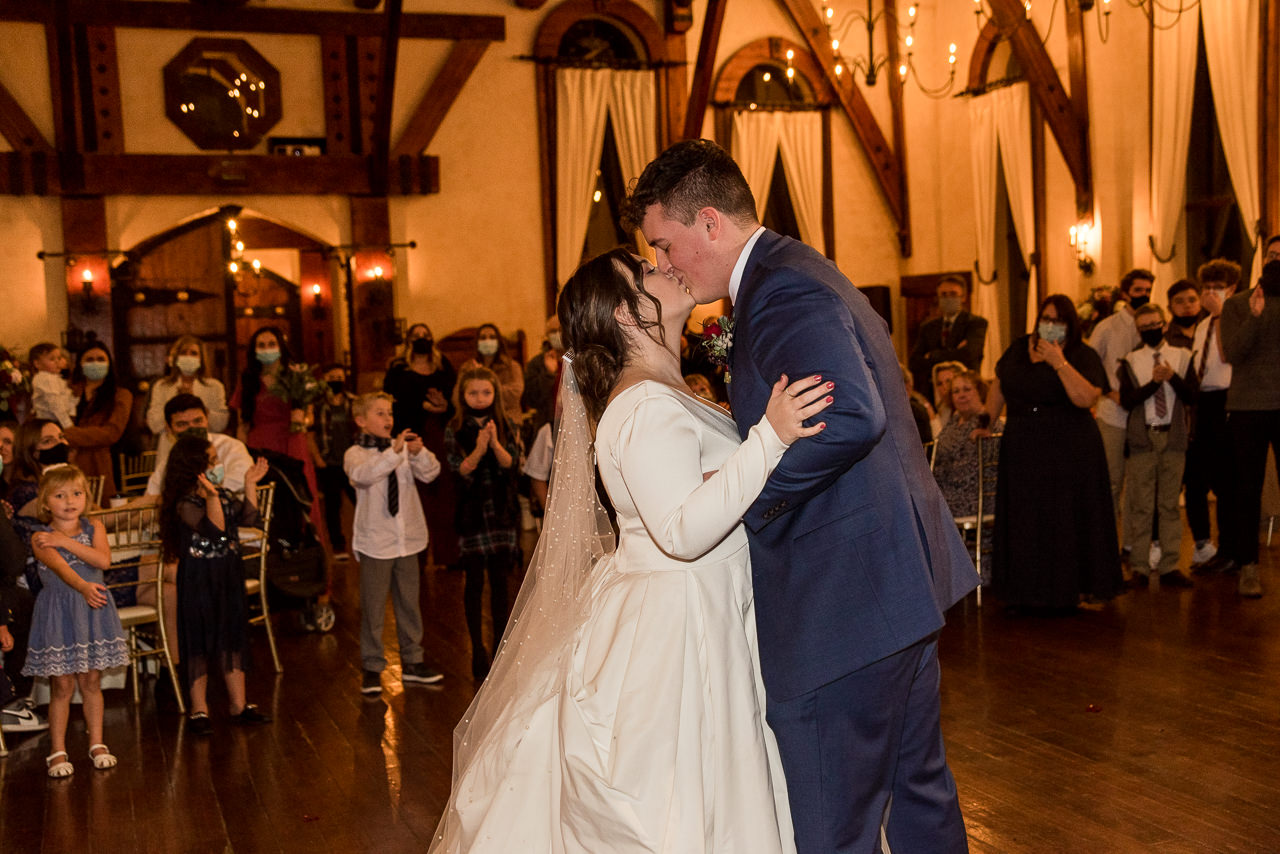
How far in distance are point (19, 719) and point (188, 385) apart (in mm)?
2746

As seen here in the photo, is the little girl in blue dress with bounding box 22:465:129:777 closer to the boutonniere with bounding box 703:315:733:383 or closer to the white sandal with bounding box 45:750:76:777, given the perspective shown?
the white sandal with bounding box 45:750:76:777

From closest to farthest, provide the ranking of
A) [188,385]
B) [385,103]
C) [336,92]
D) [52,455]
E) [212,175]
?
[52,455] < [188,385] < [212,175] < [385,103] < [336,92]

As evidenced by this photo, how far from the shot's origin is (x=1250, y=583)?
6.20 metres

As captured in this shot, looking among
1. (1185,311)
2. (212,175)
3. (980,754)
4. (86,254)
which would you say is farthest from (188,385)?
(1185,311)

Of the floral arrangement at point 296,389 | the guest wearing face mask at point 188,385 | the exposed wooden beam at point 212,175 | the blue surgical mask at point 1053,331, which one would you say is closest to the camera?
the blue surgical mask at point 1053,331

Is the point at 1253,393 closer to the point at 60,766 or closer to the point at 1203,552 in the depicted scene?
the point at 1203,552

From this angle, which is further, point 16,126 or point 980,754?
point 16,126

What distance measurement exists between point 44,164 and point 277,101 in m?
2.15

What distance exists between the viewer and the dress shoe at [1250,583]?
20.3 feet

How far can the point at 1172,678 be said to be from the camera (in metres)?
4.91

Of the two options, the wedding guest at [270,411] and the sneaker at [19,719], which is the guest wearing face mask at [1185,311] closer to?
the wedding guest at [270,411]

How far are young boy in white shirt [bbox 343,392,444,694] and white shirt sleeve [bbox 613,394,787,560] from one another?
309 centimetres

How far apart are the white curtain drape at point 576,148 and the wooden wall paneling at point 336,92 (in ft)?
6.97

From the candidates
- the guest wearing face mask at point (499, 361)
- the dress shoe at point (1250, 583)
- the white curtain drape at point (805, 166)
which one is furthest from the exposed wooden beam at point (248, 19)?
the dress shoe at point (1250, 583)
